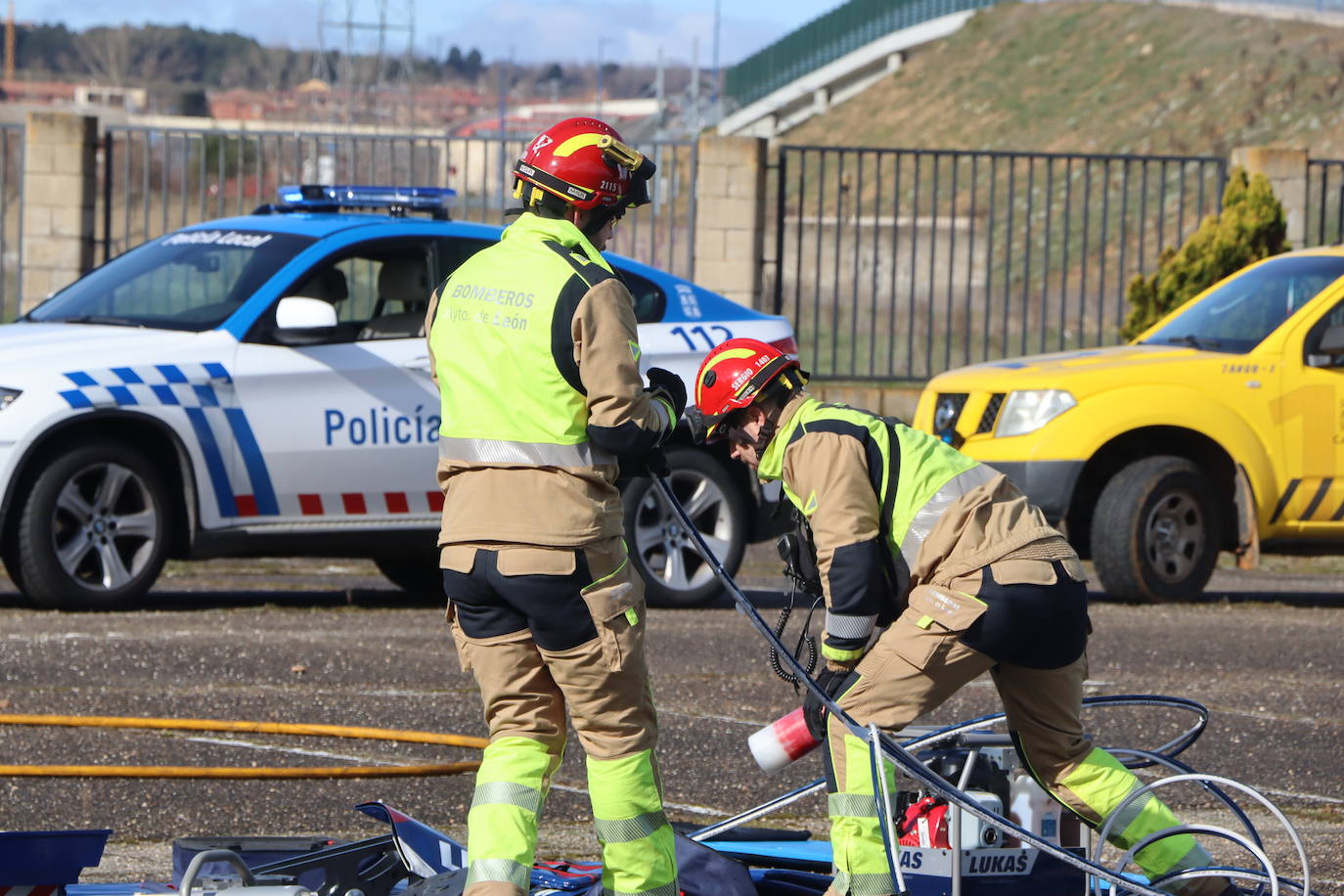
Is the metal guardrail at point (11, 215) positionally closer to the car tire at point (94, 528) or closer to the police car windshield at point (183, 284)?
the police car windshield at point (183, 284)

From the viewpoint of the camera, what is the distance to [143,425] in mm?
8555

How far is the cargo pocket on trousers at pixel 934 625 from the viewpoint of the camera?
4.25 m

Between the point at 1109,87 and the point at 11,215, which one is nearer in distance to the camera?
the point at 11,215

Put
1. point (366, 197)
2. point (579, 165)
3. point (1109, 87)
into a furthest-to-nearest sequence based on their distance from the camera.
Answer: point (1109, 87) < point (366, 197) < point (579, 165)

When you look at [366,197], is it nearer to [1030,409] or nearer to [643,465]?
[1030,409]

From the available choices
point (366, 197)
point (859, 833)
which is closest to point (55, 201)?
point (366, 197)

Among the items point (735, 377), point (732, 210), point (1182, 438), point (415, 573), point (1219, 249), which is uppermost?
point (732, 210)

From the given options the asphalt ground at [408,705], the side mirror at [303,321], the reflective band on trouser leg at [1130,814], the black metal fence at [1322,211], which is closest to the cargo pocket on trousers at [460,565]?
the asphalt ground at [408,705]

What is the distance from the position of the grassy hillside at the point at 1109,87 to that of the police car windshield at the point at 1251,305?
2650 cm

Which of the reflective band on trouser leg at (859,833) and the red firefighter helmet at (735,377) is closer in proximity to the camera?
the reflective band on trouser leg at (859,833)

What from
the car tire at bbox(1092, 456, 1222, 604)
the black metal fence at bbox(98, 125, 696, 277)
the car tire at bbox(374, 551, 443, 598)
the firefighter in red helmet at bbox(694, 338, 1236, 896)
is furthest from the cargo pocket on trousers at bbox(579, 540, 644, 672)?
the black metal fence at bbox(98, 125, 696, 277)

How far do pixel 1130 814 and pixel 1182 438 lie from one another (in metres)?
5.89

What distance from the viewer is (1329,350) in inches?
386

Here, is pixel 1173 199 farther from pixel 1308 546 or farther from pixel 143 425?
pixel 143 425
